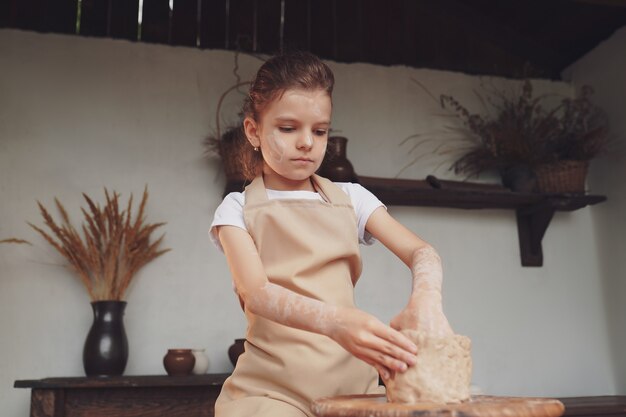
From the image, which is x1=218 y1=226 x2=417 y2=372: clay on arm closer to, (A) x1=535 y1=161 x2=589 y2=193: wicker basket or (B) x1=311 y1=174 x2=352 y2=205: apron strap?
(B) x1=311 y1=174 x2=352 y2=205: apron strap

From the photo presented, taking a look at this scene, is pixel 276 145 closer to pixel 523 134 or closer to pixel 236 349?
pixel 236 349

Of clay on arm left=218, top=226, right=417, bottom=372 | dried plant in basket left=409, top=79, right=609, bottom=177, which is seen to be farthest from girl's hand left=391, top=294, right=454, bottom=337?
dried plant in basket left=409, top=79, right=609, bottom=177

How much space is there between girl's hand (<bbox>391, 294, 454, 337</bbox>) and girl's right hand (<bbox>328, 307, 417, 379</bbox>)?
10 cm

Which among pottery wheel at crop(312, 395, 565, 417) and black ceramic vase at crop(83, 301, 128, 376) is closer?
pottery wheel at crop(312, 395, 565, 417)

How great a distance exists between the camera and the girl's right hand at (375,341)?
50.9 inches

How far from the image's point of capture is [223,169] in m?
4.10

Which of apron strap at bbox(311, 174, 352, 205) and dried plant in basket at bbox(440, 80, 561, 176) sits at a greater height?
dried plant in basket at bbox(440, 80, 561, 176)

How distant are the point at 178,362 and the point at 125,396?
297mm

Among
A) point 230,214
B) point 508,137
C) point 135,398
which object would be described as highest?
point 508,137

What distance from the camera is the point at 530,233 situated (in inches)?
176

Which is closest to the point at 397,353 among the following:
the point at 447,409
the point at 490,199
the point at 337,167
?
the point at 447,409

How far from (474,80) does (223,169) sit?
1.71 meters

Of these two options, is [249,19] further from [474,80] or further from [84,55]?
[474,80]

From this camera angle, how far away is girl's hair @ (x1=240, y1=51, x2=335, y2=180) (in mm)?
1612
